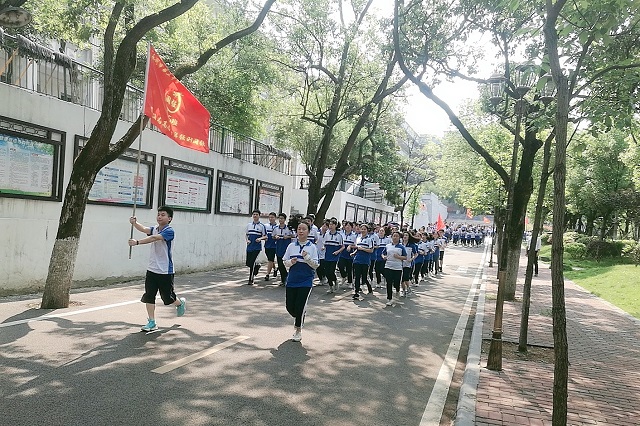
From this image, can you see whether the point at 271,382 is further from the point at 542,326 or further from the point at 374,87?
the point at 374,87

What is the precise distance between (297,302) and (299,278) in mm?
342

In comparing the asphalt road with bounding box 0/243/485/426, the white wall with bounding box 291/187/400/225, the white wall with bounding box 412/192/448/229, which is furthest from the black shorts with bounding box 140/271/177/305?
the white wall with bounding box 412/192/448/229

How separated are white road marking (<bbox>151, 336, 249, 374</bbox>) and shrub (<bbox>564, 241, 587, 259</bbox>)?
27159 millimetres

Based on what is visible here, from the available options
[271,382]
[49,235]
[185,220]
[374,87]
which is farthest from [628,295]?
[49,235]

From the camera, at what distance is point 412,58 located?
13.3 metres

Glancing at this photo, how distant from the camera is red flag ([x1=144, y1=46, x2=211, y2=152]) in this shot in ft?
26.8

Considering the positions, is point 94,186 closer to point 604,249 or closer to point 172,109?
point 172,109

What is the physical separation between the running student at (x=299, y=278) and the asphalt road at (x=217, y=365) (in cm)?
41

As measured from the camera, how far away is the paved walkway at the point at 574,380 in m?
Answer: 5.24

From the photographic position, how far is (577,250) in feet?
98.1

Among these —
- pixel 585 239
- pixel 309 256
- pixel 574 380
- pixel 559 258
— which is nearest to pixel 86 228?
pixel 309 256

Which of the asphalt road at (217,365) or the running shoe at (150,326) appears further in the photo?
the running shoe at (150,326)

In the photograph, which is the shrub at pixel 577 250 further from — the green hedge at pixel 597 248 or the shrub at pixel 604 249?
the shrub at pixel 604 249

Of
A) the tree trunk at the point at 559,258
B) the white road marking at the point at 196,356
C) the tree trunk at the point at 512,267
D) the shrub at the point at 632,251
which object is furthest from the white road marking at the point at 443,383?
the shrub at the point at 632,251
